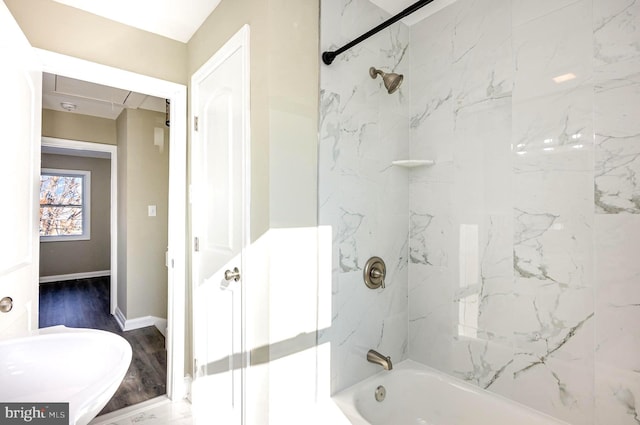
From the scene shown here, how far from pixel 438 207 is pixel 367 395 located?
1112mm

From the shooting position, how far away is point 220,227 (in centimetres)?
179

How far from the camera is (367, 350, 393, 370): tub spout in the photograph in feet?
5.28

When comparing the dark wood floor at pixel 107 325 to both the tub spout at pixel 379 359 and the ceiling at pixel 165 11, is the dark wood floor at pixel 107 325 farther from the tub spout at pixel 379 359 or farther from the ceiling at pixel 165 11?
the ceiling at pixel 165 11

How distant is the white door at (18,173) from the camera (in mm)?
1162

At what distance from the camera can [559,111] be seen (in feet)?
4.52

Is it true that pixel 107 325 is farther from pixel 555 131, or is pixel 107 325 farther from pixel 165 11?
pixel 555 131

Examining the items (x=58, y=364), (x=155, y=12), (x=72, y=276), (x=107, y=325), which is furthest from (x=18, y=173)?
(x=72, y=276)

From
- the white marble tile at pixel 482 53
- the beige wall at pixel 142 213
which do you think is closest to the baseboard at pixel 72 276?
the beige wall at pixel 142 213

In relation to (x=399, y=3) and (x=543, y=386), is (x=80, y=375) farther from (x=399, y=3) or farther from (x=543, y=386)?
(x=399, y=3)

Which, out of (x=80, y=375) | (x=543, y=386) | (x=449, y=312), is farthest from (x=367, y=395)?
(x=80, y=375)

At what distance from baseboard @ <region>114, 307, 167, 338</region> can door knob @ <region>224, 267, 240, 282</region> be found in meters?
2.15

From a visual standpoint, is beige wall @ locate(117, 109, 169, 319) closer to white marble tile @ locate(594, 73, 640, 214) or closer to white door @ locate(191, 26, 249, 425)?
white door @ locate(191, 26, 249, 425)

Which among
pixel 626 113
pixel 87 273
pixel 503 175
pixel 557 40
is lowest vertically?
pixel 87 273

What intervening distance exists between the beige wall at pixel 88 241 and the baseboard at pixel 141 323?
2.34 metres
